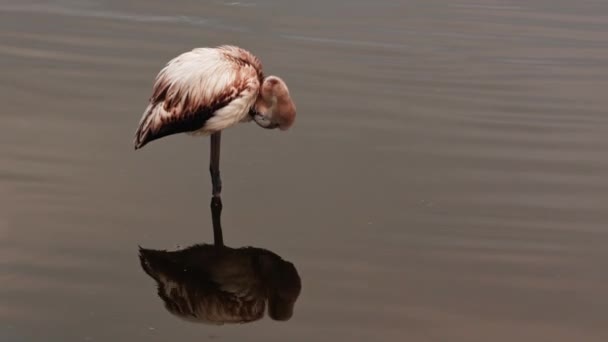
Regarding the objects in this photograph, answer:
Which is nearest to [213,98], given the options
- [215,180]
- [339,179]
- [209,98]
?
[209,98]

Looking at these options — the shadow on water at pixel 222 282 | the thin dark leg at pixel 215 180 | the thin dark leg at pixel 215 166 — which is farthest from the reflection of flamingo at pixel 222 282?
the thin dark leg at pixel 215 166

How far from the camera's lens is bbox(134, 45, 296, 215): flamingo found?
292 inches

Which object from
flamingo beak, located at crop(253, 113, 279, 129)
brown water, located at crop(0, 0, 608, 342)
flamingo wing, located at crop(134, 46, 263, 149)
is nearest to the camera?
brown water, located at crop(0, 0, 608, 342)

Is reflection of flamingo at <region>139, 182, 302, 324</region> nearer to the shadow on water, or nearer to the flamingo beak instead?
the shadow on water

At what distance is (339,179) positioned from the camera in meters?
8.34

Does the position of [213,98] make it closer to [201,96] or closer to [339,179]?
[201,96]

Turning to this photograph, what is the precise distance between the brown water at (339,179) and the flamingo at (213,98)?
1.81 feet

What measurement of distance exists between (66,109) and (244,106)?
114 inches

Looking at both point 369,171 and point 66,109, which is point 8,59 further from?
point 369,171

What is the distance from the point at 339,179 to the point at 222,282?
213cm

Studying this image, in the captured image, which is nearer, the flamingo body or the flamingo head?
the flamingo body

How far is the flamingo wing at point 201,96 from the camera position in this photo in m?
7.40

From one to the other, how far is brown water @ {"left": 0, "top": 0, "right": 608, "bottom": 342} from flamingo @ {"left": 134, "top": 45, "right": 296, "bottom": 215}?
1.81 feet

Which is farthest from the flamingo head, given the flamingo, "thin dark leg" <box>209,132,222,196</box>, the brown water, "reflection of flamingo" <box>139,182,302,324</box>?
"reflection of flamingo" <box>139,182,302,324</box>
